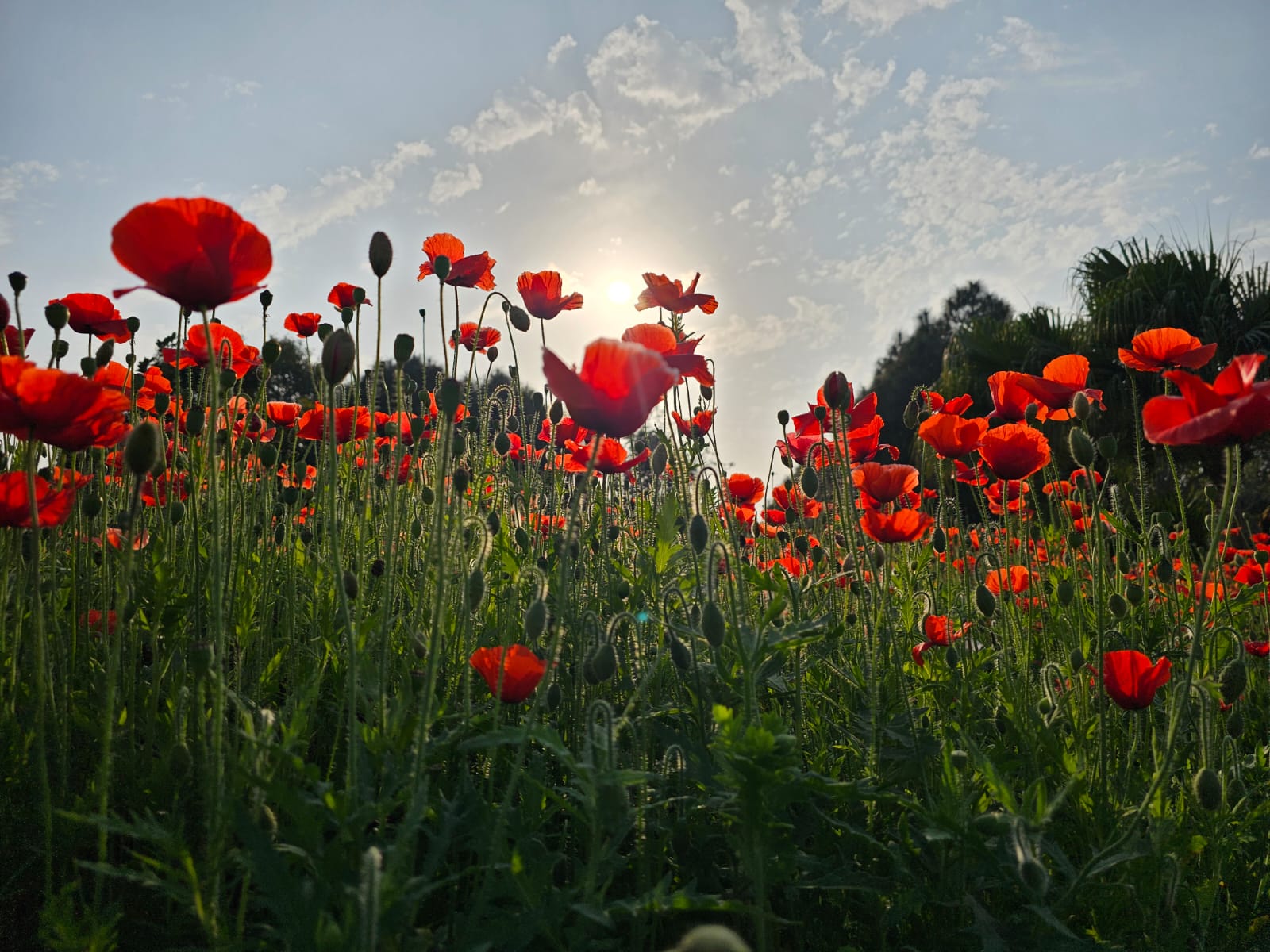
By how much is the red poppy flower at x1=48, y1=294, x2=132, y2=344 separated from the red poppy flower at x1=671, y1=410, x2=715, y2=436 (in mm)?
1734

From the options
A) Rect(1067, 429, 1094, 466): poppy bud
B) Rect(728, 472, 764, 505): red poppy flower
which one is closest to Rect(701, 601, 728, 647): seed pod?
Rect(1067, 429, 1094, 466): poppy bud

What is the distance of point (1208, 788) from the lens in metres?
1.49

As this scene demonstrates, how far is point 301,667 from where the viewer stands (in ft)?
7.34

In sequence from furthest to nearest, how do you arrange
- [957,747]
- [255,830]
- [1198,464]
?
[1198,464], [957,747], [255,830]

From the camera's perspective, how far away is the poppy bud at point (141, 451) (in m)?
1.16

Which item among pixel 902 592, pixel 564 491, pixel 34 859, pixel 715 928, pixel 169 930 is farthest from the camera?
pixel 564 491

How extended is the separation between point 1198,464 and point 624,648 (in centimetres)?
953

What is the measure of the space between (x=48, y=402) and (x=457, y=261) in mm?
1549

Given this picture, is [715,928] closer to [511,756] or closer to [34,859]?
[511,756]

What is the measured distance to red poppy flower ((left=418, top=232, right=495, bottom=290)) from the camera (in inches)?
103

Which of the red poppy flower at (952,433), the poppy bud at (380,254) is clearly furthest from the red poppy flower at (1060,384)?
the poppy bud at (380,254)

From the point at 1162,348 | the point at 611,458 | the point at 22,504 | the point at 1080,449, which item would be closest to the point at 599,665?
the point at 611,458

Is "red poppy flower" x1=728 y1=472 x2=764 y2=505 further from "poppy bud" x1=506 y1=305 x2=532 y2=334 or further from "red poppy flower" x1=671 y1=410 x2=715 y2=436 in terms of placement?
"poppy bud" x1=506 y1=305 x2=532 y2=334

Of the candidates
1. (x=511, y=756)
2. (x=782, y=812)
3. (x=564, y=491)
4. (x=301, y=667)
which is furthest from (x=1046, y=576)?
(x=301, y=667)
